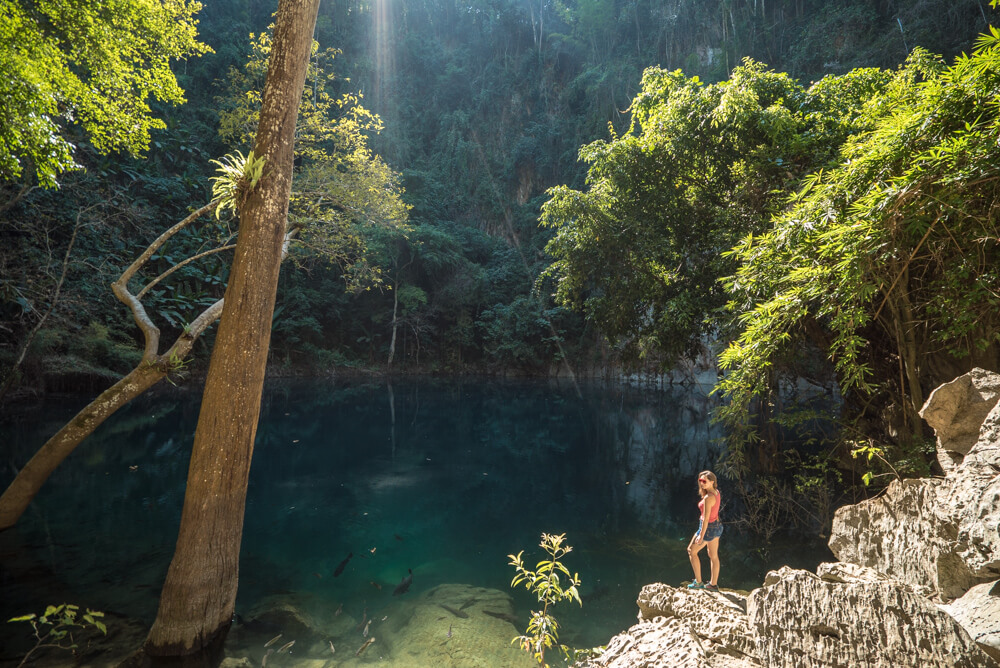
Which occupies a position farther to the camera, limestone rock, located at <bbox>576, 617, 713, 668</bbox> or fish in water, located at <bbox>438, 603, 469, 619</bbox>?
fish in water, located at <bbox>438, 603, 469, 619</bbox>

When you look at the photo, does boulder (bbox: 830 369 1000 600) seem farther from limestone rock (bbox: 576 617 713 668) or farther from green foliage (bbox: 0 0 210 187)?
green foliage (bbox: 0 0 210 187)

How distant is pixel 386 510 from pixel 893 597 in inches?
298

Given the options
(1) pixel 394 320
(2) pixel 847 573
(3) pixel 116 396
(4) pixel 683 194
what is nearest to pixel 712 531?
A: (2) pixel 847 573

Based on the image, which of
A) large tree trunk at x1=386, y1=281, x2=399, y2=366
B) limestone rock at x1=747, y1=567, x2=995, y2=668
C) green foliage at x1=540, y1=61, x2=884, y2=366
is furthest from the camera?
large tree trunk at x1=386, y1=281, x2=399, y2=366

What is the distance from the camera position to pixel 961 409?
9.36ft

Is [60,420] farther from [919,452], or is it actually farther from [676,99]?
[919,452]

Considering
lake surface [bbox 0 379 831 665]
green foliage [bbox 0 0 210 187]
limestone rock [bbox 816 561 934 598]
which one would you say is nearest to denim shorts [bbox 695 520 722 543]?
lake surface [bbox 0 379 831 665]

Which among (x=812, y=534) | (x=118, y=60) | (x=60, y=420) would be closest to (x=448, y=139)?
(x=60, y=420)

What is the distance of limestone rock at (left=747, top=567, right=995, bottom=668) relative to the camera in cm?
200

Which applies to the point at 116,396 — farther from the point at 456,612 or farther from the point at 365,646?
the point at 456,612

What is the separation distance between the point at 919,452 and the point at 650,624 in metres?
3.65

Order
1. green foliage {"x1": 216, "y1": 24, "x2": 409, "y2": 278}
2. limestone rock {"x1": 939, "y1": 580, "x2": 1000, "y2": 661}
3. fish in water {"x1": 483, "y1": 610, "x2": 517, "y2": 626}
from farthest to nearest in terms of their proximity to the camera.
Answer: green foliage {"x1": 216, "y1": 24, "x2": 409, "y2": 278} < fish in water {"x1": 483, "y1": 610, "x2": 517, "y2": 626} < limestone rock {"x1": 939, "y1": 580, "x2": 1000, "y2": 661}

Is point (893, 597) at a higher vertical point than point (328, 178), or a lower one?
lower

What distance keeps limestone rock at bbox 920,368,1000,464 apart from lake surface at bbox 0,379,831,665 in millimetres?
3298
